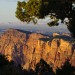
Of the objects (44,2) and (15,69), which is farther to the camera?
(44,2)

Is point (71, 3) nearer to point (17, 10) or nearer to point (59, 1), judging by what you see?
point (59, 1)

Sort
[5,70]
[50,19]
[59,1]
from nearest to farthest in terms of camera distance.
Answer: [5,70]
[59,1]
[50,19]

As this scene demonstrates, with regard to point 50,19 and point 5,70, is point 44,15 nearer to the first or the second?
point 50,19

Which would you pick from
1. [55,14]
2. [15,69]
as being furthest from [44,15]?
[15,69]

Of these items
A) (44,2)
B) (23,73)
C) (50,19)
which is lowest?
(23,73)

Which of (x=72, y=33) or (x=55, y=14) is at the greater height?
(x=55, y=14)

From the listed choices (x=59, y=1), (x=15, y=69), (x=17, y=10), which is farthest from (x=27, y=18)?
(x=15, y=69)

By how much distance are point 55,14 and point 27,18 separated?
3574mm

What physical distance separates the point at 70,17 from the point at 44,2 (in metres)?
3.51

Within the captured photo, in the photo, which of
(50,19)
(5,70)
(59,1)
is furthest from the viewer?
(50,19)

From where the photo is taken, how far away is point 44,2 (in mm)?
33000

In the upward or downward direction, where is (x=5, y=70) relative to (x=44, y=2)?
downward

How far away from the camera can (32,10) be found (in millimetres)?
33688

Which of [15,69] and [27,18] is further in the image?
[27,18]
